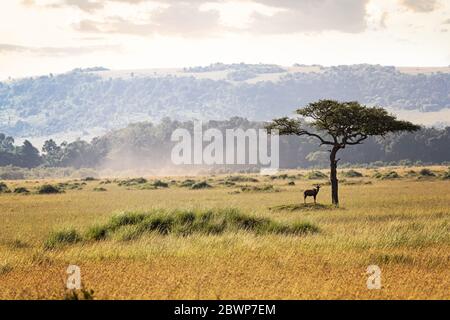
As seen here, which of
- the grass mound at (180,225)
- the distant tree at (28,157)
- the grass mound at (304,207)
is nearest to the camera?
the grass mound at (180,225)

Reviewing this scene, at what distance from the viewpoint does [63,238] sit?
22688mm

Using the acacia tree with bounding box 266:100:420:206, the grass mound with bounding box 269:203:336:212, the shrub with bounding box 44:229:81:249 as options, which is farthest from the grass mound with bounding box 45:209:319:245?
the acacia tree with bounding box 266:100:420:206

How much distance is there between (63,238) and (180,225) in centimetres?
435

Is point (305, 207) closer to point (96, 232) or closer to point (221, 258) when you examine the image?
point (96, 232)

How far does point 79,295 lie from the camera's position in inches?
482

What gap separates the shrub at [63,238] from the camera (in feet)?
72.9

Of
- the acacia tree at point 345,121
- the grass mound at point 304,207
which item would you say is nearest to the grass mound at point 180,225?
the grass mound at point 304,207

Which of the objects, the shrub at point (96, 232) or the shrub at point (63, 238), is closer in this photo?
the shrub at point (63, 238)

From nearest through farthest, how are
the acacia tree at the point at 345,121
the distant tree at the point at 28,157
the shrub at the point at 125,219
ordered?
1. the shrub at the point at 125,219
2. the acacia tree at the point at 345,121
3. the distant tree at the point at 28,157

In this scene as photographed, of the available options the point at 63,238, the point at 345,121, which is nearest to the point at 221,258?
the point at 63,238

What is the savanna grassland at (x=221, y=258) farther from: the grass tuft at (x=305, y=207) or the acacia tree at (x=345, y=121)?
the acacia tree at (x=345, y=121)

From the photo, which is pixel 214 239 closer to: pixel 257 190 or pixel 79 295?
pixel 79 295
